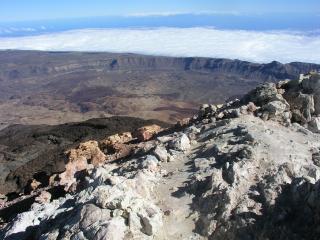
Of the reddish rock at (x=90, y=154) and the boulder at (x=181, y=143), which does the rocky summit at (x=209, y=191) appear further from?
the reddish rock at (x=90, y=154)

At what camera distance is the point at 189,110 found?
158 metres

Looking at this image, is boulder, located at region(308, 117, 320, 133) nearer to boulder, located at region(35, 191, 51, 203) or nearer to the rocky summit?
the rocky summit

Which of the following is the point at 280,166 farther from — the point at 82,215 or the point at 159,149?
the point at 82,215

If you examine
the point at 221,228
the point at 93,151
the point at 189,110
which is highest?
the point at 221,228

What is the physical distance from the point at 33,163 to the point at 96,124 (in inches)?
971

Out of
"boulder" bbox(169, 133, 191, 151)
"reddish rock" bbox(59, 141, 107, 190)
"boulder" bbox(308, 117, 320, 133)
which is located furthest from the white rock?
"boulder" bbox(308, 117, 320, 133)

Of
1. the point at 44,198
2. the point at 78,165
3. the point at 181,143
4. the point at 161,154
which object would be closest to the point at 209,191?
the point at 161,154

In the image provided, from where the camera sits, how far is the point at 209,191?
1675 centimetres

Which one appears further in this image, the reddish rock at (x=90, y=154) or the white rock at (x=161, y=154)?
the reddish rock at (x=90, y=154)

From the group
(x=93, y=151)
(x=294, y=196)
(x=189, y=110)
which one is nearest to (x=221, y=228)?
(x=294, y=196)

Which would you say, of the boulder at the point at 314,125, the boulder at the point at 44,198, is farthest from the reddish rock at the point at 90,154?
the boulder at the point at 314,125

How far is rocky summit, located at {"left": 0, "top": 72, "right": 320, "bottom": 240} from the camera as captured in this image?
595 inches

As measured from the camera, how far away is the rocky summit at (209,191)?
15109 mm

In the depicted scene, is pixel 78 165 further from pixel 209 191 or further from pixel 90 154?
pixel 209 191
